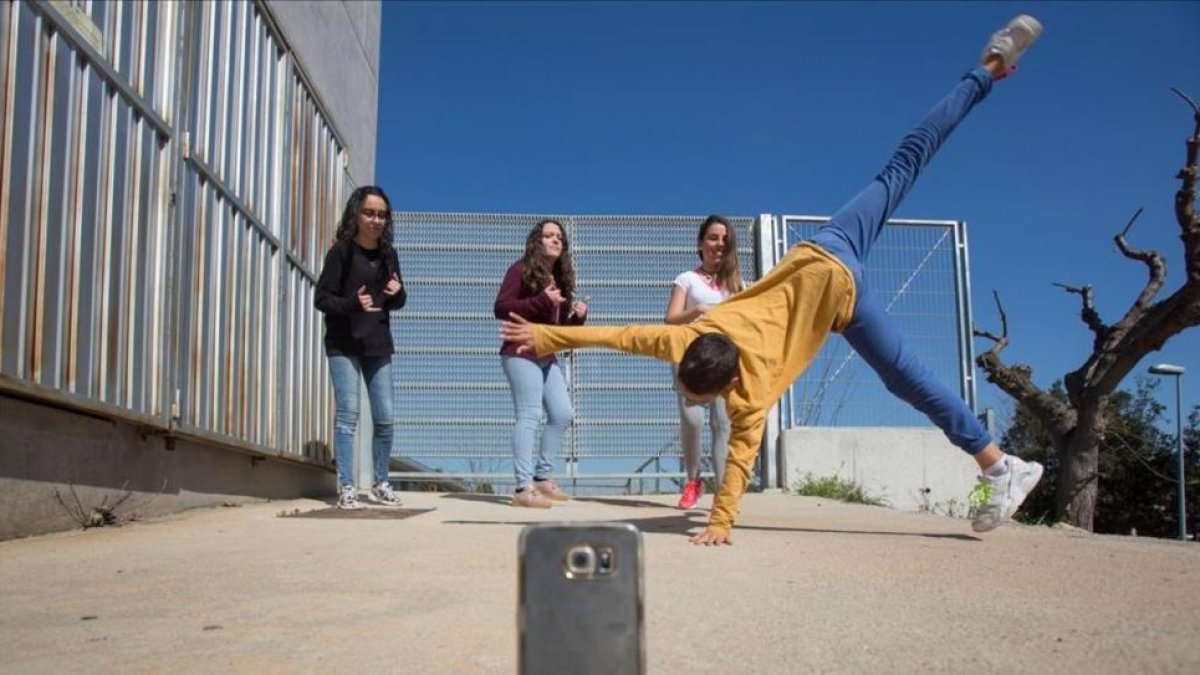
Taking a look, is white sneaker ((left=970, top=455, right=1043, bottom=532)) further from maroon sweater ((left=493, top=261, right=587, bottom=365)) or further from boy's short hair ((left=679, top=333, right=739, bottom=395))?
maroon sweater ((left=493, top=261, right=587, bottom=365))

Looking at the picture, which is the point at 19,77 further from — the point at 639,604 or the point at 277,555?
Answer: the point at 639,604

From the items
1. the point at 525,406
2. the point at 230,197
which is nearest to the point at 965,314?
the point at 525,406

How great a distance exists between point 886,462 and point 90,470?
22.5 feet

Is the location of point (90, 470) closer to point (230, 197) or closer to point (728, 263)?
point (230, 197)

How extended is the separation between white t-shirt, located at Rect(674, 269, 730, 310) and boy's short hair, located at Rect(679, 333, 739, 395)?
6.96 feet

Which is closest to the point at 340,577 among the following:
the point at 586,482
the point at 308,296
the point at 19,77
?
the point at 19,77

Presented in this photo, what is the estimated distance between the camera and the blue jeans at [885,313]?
16.2 feet

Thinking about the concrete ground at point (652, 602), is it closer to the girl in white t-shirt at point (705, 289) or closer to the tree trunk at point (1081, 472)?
the girl in white t-shirt at point (705, 289)

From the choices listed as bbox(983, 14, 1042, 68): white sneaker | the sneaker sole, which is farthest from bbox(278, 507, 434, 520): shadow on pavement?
bbox(983, 14, 1042, 68): white sneaker

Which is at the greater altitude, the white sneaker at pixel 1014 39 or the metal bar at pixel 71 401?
the white sneaker at pixel 1014 39

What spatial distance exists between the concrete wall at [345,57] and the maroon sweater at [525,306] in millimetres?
2678

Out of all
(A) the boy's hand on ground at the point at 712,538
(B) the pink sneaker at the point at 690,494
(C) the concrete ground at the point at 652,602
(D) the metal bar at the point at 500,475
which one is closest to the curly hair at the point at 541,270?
(B) the pink sneaker at the point at 690,494

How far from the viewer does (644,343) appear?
486 centimetres

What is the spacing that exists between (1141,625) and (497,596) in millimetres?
1852
